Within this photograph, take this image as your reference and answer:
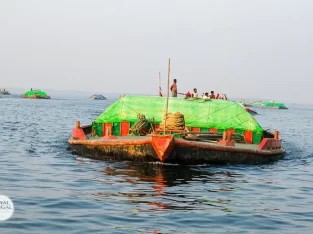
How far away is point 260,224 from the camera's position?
11555mm

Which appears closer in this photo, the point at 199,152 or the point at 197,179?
the point at 197,179

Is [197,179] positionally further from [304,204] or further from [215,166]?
[304,204]

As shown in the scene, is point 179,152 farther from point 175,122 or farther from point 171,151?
point 175,122

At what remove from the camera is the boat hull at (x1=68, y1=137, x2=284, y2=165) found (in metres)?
18.6

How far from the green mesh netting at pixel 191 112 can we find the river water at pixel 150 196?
301 centimetres

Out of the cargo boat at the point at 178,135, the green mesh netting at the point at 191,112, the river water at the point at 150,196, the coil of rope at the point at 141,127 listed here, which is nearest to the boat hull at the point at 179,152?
the cargo boat at the point at 178,135

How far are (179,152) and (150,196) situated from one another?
16.0 ft

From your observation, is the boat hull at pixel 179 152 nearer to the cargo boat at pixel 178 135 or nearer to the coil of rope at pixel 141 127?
the cargo boat at pixel 178 135

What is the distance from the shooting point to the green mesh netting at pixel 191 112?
2345 centimetres

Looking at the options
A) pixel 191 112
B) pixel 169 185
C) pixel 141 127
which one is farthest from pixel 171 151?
pixel 191 112

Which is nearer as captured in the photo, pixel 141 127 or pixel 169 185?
Result: pixel 169 185

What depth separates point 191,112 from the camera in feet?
78.7

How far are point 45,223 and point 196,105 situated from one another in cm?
1452

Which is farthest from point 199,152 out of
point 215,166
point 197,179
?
point 197,179
